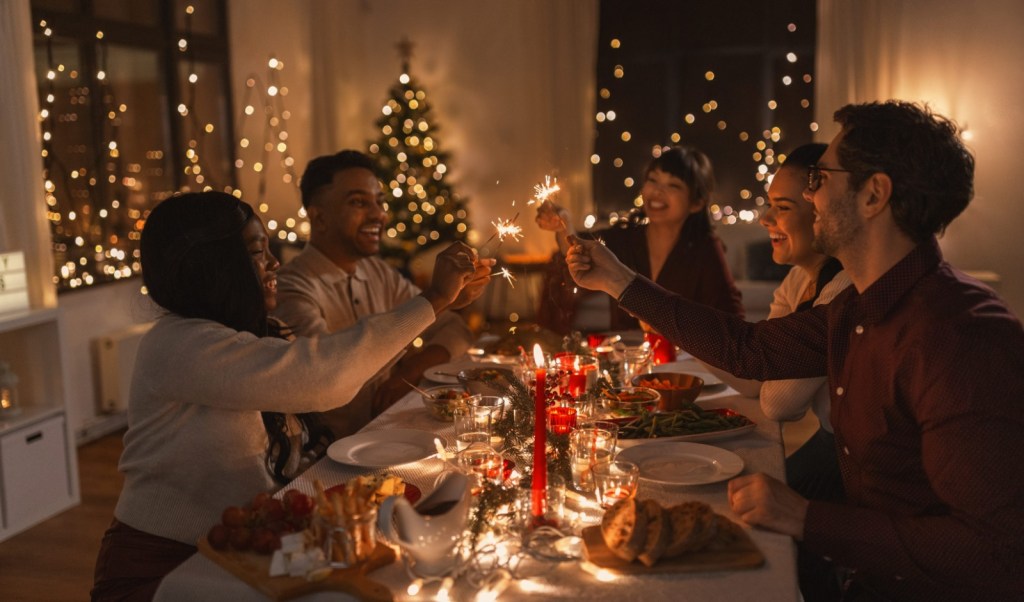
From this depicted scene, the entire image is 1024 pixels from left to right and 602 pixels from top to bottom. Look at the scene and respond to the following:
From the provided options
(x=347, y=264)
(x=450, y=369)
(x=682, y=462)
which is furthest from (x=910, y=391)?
(x=347, y=264)

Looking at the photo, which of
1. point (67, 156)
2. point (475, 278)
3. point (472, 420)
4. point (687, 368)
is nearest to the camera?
point (472, 420)

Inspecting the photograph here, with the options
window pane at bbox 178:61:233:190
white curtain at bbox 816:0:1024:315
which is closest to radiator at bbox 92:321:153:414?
window pane at bbox 178:61:233:190

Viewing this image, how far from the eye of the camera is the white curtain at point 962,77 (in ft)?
20.4

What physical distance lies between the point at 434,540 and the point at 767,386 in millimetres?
1121

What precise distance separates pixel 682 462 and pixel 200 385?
1011 millimetres

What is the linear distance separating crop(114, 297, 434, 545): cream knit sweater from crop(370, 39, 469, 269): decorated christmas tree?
5369 mm

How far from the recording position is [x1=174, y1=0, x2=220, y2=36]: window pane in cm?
582

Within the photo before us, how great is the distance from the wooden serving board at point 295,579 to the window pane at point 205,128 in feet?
16.3

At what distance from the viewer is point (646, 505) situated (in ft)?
4.72

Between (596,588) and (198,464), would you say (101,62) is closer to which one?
(198,464)

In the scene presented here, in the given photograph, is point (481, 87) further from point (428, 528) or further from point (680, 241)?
point (428, 528)

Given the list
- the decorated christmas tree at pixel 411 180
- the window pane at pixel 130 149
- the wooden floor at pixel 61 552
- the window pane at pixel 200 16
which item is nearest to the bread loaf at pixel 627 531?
the wooden floor at pixel 61 552

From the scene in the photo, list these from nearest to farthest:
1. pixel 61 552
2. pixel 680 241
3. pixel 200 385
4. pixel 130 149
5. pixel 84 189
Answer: pixel 200 385 < pixel 61 552 < pixel 680 241 < pixel 84 189 < pixel 130 149

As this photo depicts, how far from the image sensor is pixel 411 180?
24.0 ft
